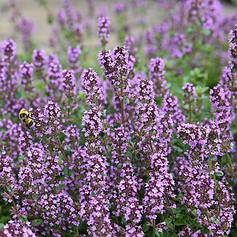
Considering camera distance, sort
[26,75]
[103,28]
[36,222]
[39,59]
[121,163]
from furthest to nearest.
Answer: [39,59] → [26,75] → [103,28] → [121,163] → [36,222]

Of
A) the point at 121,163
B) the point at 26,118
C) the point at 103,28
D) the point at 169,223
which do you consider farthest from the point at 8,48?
the point at 169,223

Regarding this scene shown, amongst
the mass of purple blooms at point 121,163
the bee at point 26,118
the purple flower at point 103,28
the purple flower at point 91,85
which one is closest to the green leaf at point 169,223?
the mass of purple blooms at point 121,163

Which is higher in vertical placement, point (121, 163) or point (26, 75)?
point (26, 75)

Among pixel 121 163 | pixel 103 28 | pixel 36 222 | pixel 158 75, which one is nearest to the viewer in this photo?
pixel 36 222

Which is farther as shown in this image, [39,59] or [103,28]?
[39,59]

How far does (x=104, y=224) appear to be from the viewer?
3.38m

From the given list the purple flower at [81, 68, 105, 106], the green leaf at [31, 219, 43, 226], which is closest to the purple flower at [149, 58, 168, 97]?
the purple flower at [81, 68, 105, 106]

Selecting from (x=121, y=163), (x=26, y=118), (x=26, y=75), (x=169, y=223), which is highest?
(x=26, y=75)

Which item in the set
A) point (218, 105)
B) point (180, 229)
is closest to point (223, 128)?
point (218, 105)

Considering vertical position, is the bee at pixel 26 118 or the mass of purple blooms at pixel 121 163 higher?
the bee at pixel 26 118

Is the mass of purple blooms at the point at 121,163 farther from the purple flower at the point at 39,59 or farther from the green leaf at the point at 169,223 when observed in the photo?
the purple flower at the point at 39,59

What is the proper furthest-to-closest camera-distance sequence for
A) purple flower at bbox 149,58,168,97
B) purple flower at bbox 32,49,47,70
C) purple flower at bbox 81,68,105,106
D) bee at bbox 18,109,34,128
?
purple flower at bbox 32,49,47,70 → purple flower at bbox 149,58,168,97 → bee at bbox 18,109,34,128 → purple flower at bbox 81,68,105,106

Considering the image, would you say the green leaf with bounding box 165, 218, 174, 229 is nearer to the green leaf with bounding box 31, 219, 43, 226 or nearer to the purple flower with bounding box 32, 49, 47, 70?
the green leaf with bounding box 31, 219, 43, 226

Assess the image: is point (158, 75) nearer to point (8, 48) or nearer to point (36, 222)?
point (8, 48)
